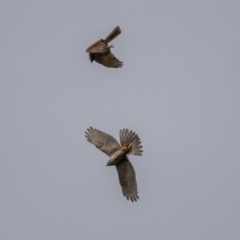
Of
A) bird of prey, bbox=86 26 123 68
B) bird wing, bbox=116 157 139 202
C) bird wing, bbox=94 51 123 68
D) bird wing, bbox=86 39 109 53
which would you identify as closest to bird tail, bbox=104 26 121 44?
bird of prey, bbox=86 26 123 68

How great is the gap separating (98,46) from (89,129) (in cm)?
169

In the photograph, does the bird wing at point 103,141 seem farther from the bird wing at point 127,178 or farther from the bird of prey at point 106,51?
the bird of prey at point 106,51

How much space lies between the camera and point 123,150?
1766 cm

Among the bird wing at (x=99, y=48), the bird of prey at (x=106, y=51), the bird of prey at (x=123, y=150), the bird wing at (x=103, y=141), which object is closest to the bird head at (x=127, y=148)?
the bird of prey at (x=123, y=150)

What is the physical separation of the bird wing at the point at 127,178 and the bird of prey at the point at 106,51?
1.71 meters

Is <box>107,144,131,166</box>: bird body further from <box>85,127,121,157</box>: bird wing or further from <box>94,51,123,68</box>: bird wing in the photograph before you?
<box>94,51,123,68</box>: bird wing

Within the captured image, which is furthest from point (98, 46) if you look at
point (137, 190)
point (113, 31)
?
point (137, 190)

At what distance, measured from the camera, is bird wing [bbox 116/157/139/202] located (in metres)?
18.1

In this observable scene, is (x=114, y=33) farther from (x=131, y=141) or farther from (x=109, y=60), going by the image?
(x=131, y=141)

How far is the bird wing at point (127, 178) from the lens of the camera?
18109mm

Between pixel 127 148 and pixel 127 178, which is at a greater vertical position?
pixel 127 148

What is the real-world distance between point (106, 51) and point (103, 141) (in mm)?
1711

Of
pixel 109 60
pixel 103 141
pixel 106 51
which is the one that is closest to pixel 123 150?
pixel 103 141

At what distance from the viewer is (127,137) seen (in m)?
17.6
